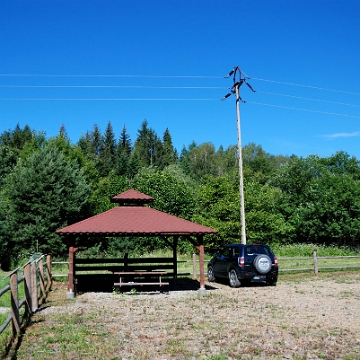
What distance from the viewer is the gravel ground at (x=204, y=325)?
7805 mm

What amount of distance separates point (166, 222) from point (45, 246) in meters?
18.1

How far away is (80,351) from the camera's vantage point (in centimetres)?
784

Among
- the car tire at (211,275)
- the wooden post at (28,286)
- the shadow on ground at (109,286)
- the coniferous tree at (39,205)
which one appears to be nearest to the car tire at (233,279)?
the shadow on ground at (109,286)

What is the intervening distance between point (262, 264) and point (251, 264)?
1.45 ft

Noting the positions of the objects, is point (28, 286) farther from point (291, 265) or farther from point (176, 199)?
point (176, 199)

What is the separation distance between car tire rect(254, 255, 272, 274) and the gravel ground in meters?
1.16

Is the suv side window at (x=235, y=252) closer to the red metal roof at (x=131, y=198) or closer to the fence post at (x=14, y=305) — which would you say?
the red metal roof at (x=131, y=198)

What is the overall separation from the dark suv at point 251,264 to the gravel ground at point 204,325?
1.26 metres

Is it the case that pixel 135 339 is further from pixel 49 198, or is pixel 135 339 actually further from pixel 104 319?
pixel 49 198

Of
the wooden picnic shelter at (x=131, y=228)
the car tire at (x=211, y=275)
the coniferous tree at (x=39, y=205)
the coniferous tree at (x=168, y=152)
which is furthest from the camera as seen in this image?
the coniferous tree at (x=168, y=152)

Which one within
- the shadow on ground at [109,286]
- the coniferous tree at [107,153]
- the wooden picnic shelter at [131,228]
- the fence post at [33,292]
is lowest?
the shadow on ground at [109,286]

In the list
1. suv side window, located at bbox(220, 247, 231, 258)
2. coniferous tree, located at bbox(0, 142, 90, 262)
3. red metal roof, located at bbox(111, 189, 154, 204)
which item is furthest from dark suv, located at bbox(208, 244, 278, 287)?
coniferous tree, located at bbox(0, 142, 90, 262)

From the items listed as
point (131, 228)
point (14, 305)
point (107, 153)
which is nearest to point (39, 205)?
point (131, 228)

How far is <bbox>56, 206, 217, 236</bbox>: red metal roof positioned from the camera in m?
15.9
